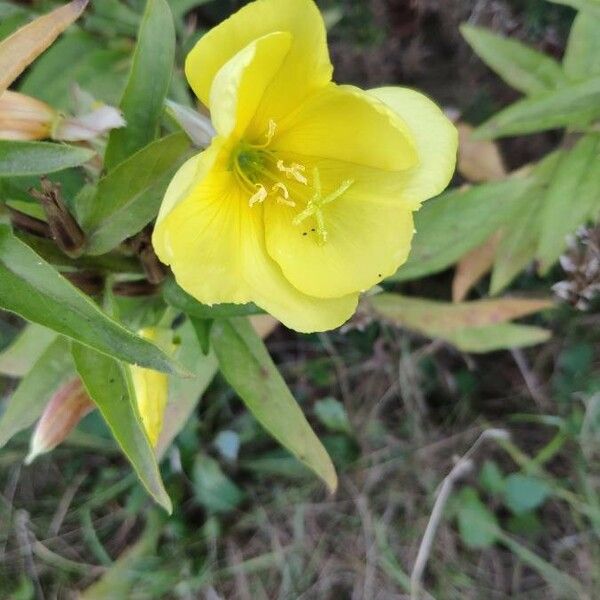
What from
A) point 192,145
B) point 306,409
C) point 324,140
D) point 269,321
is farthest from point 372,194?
point 306,409

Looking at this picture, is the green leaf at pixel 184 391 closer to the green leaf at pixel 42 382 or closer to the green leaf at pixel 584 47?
the green leaf at pixel 42 382

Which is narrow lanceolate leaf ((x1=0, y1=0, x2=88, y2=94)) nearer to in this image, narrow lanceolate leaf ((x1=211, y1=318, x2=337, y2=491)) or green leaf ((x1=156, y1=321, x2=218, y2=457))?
narrow lanceolate leaf ((x1=211, y1=318, x2=337, y2=491))

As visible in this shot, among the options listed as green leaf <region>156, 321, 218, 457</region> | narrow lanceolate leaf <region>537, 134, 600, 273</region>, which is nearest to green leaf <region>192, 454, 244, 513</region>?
green leaf <region>156, 321, 218, 457</region>

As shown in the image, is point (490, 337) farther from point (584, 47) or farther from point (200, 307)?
point (200, 307)

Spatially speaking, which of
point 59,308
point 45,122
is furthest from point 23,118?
point 59,308

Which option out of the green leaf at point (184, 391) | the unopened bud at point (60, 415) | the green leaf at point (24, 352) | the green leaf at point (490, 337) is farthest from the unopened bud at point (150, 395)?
the green leaf at point (490, 337)

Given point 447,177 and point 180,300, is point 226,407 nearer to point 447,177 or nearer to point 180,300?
point 180,300
